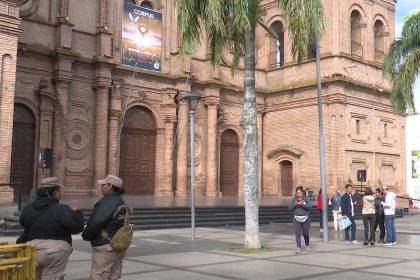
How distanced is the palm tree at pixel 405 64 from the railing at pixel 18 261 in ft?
57.4

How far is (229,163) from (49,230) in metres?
28.8

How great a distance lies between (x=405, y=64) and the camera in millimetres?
20375

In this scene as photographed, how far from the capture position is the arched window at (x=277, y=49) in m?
36.2

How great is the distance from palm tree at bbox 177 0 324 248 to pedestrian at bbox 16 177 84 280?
25.1ft

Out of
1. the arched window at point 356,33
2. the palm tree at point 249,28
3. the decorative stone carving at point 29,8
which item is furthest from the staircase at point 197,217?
the arched window at point 356,33

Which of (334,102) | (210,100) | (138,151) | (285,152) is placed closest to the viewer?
(138,151)

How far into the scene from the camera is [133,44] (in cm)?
3016

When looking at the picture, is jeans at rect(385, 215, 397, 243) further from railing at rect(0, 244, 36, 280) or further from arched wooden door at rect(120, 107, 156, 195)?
arched wooden door at rect(120, 107, 156, 195)

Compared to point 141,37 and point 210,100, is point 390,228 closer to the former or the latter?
point 210,100

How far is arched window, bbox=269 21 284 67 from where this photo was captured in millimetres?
36188

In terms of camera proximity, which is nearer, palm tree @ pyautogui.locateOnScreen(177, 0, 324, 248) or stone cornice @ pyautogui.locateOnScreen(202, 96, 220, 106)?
palm tree @ pyautogui.locateOnScreen(177, 0, 324, 248)

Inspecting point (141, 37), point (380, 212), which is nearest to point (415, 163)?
point (141, 37)

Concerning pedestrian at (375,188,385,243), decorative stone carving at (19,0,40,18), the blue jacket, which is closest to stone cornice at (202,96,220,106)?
decorative stone carving at (19,0,40,18)

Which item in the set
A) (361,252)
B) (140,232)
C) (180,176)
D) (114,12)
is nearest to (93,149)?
(180,176)
